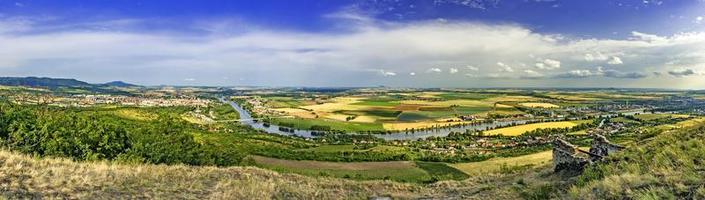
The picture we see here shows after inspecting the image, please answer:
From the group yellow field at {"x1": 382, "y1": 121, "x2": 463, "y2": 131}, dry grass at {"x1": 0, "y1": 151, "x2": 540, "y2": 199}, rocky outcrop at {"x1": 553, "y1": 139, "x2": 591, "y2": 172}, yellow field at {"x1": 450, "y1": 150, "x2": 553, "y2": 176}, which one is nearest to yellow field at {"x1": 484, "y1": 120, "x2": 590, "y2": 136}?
yellow field at {"x1": 382, "y1": 121, "x2": 463, "y2": 131}

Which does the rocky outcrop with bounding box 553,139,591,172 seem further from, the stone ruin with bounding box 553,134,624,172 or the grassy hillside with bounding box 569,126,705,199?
the grassy hillside with bounding box 569,126,705,199

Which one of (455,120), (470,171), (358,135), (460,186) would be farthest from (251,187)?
(455,120)

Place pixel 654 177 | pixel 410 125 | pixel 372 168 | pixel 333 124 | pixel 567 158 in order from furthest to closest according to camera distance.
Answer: pixel 333 124
pixel 410 125
pixel 372 168
pixel 567 158
pixel 654 177

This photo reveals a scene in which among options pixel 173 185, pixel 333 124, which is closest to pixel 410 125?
pixel 333 124

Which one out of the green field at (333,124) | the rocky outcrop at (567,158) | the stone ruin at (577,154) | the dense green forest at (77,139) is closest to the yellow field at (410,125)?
the green field at (333,124)

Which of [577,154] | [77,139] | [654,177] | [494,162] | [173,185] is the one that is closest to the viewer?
[654,177]

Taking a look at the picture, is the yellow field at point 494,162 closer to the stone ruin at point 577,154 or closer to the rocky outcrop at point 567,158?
the rocky outcrop at point 567,158

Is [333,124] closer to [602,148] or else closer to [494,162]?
[494,162]

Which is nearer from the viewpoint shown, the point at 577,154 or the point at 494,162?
the point at 577,154
